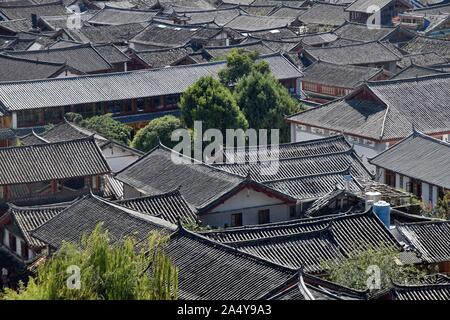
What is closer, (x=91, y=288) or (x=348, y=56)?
(x=91, y=288)

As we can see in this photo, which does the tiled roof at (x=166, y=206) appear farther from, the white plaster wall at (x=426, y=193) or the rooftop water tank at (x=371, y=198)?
the white plaster wall at (x=426, y=193)

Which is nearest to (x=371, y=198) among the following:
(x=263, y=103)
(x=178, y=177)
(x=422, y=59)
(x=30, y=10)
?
(x=178, y=177)

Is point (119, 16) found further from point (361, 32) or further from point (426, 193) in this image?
point (426, 193)

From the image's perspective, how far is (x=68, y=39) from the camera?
68.9 metres

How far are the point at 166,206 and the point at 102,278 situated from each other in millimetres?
13459

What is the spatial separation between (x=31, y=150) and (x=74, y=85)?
13818 millimetres

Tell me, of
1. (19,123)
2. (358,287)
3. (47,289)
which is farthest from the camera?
(19,123)

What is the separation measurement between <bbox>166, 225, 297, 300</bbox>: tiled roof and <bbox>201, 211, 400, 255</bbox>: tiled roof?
2.07 meters

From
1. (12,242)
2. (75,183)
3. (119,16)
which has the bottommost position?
(12,242)

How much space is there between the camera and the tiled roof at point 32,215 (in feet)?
109

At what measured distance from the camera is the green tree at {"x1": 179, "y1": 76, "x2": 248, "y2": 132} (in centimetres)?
4497

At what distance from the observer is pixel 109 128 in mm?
46531
